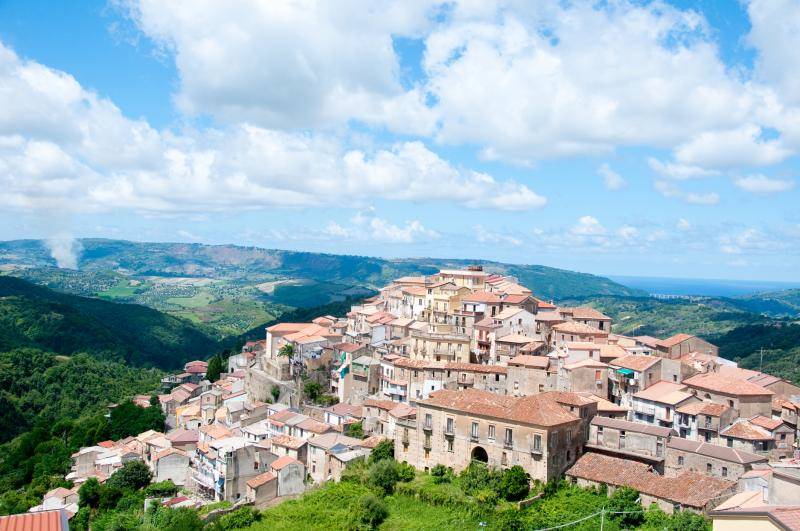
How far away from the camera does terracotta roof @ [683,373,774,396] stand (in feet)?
133

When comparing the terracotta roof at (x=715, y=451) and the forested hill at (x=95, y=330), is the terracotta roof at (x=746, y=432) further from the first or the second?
the forested hill at (x=95, y=330)

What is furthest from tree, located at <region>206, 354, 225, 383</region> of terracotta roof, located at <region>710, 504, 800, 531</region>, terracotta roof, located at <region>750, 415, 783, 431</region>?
terracotta roof, located at <region>710, 504, 800, 531</region>

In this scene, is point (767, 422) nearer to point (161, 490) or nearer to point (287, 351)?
point (287, 351)

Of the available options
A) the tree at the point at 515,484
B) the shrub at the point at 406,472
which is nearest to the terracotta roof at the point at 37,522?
the tree at the point at 515,484

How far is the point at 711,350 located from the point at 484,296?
2148 cm

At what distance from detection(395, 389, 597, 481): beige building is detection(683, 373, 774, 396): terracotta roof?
8.21 meters

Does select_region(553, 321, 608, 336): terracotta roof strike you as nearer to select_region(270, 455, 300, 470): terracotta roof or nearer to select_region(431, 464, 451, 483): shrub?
A: select_region(431, 464, 451, 483): shrub

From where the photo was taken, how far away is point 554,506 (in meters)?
34.1

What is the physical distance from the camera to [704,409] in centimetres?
3941

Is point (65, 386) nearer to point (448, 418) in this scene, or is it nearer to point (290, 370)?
point (290, 370)

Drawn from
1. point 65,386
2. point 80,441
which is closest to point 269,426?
point 80,441

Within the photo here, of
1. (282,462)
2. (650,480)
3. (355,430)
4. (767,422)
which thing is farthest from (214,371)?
(767,422)

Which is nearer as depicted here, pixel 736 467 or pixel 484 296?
pixel 736 467

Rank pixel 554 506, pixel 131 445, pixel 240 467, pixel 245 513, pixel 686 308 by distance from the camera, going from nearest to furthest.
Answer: pixel 554 506, pixel 245 513, pixel 240 467, pixel 131 445, pixel 686 308
